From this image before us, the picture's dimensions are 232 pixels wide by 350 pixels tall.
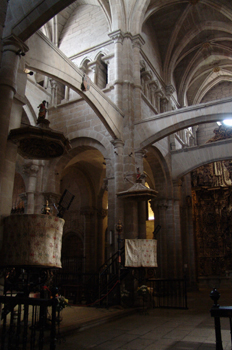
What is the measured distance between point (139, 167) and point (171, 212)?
4052 millimetres

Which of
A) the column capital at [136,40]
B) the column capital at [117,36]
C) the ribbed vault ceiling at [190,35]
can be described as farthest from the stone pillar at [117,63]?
the ribbed vault ceiling at [190,35]

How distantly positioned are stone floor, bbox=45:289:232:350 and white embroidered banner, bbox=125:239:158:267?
1367 millimetres

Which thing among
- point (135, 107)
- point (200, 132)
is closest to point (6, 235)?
point (135, 107)

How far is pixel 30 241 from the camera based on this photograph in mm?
4945

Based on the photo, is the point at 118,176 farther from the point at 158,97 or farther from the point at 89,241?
the point at 158,97

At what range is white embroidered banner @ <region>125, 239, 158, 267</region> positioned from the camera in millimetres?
9266

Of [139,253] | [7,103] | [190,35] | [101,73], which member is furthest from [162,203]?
[7,103]

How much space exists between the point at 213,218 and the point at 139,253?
10405mm

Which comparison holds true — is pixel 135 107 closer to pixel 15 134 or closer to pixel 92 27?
pixel 92 27

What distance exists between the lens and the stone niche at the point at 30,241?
193 inches

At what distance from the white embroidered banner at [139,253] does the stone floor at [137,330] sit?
4.48ft

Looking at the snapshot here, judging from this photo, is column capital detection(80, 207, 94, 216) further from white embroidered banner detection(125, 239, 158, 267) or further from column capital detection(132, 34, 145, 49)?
column capital detection(132, 34, 145, 49)

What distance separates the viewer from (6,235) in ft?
16.9

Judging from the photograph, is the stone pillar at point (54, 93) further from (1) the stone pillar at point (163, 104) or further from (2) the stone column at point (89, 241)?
(2) the stone column at point (89, 241)
